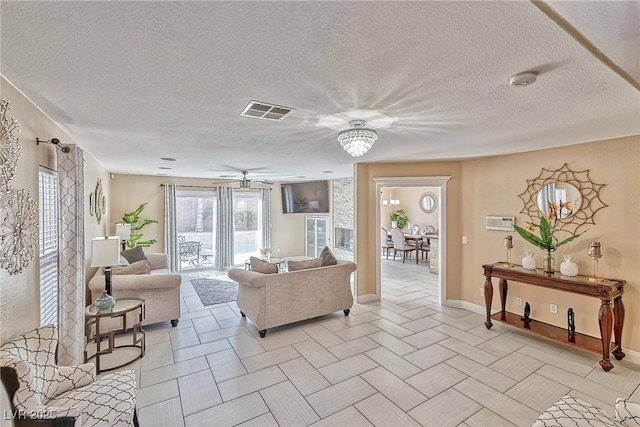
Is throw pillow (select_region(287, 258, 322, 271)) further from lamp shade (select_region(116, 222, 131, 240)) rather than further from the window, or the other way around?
lamp shade (select_region(116, 222, 131, 240))

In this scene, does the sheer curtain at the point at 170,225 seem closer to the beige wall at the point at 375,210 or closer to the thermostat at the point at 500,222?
the beige wall at the point at 375,210

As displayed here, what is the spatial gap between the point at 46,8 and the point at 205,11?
0.61m

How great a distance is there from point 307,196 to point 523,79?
6.99m

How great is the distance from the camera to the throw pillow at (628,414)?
159cm

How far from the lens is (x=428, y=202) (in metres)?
9.28

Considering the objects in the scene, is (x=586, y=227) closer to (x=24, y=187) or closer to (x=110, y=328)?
(x=24, y=187)

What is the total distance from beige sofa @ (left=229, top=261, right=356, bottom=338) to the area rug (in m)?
1.09

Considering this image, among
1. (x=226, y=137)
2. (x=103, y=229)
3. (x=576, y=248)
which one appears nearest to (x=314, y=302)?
(x=226, y=137)

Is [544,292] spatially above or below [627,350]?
above

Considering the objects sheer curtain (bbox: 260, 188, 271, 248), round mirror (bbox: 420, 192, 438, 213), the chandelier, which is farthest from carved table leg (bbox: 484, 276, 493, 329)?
sheer curtain (bbox: 260, 188, 271, 248)

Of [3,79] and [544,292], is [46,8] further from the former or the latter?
[544,292]

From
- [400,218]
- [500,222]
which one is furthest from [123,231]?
[400,218]

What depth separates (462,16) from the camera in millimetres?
1187

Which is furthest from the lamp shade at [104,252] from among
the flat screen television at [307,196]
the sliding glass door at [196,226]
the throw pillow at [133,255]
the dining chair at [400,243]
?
the dining chair at [400,243]
